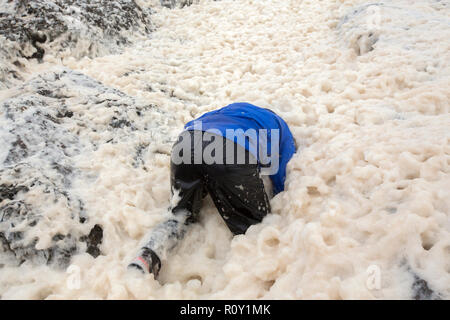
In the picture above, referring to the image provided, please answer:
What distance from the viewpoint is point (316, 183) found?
8.38 feet

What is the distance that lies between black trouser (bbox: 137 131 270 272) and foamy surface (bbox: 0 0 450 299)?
11 cm

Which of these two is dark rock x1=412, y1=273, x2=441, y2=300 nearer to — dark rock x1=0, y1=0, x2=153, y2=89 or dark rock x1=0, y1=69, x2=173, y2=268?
dark rock x1=0, y1=69, x2=173, y2=268

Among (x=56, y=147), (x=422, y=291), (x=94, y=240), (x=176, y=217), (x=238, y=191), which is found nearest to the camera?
(x=422, y=291)

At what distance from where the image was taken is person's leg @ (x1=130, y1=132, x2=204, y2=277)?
2203mm

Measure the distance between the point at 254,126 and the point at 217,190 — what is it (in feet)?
1.99

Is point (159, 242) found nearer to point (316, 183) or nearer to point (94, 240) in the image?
Answer: point (94, 240)

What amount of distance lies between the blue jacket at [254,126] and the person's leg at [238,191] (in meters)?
0.14

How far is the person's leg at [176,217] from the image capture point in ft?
7.23

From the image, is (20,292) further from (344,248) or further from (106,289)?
(344,248)

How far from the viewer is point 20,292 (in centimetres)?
198

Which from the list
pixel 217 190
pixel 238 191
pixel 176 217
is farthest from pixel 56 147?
pixel 238 191

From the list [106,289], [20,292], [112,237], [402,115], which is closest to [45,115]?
[112,237]

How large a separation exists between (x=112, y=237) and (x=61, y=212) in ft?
1.53

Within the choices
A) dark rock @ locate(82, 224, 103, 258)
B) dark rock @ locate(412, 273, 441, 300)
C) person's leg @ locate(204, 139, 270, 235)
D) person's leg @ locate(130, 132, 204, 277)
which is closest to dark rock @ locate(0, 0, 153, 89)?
dark rock @ locate(82, 224, 103, 258)
